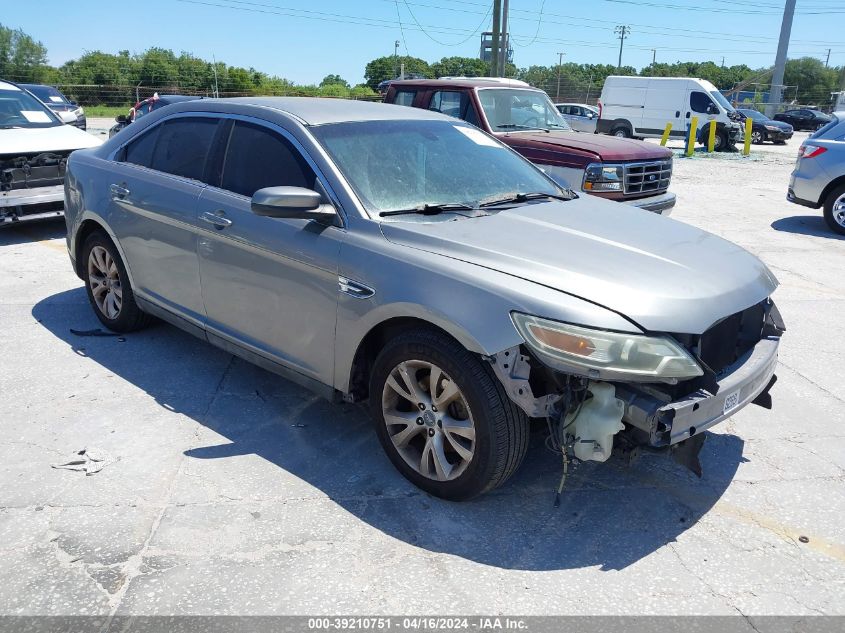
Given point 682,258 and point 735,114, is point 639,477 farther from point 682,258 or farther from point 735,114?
point 735,114

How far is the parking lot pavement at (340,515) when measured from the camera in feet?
8.95

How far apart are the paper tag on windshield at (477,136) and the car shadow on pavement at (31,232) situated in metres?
6.22

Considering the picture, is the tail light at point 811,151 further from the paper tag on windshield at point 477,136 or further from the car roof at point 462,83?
the paper tag on windshield at point 477,136

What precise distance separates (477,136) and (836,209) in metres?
7.73

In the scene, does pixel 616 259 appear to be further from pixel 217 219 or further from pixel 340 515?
pixel 217 219

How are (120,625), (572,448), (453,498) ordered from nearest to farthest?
1. (120,625)
2. (572,448)
3. (453,498)

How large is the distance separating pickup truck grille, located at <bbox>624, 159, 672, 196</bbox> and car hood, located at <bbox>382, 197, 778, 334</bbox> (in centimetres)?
411

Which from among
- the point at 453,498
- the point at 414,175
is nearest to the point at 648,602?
the point at 453,498

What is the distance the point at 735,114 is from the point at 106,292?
23.5m

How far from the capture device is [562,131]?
29.7 feet

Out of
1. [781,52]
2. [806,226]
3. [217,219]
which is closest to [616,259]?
[217,219]

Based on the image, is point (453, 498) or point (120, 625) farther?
point (453, 498)

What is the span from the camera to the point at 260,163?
4012 millimetres

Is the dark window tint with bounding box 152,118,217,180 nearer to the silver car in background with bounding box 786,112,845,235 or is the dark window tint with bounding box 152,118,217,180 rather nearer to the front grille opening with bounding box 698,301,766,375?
the front grille opening with bounding box 698,301,766,375
